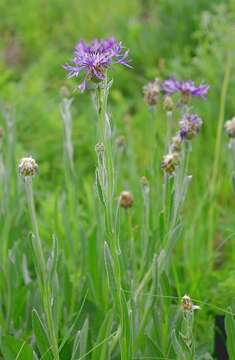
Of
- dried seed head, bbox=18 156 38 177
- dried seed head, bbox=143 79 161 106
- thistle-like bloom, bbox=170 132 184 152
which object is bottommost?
dried seed head, bbox=18 156 38 177

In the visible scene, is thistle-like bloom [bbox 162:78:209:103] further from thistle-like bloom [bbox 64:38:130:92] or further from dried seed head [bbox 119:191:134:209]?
thistle-like bloom [bbox 64:38:130:92]

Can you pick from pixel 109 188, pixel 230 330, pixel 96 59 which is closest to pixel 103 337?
pixel 230 330

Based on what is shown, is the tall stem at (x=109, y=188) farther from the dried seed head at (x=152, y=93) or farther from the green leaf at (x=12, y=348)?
the dried seed head at (x=152, y=93)

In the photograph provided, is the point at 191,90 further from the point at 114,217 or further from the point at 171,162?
the point at 114,217

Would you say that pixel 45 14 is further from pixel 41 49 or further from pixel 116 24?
pixel 116 24

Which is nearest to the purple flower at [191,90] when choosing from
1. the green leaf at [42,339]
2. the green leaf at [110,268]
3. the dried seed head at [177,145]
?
the dried seed head at [177,145]

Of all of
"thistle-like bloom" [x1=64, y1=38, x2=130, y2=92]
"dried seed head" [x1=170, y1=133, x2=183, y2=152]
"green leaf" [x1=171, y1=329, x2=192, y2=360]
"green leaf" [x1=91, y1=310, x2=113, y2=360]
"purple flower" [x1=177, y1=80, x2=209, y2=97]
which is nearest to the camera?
"thistle-like bloom" [x1=64, y1=38, x2=130, y2=92]

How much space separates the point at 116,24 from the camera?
399 cm

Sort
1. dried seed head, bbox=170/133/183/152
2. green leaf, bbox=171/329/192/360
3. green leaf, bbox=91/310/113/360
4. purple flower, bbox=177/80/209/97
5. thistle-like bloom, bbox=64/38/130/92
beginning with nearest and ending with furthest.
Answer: thistle-like bloom, bbox=64/38/130/92 < green leaf, bbox=171/329/192/360 < green leaf, bbox=91/310/113/360 < dried seed head, bbox=170/133/183/152 < purple flower, bbox=177/80/209/97

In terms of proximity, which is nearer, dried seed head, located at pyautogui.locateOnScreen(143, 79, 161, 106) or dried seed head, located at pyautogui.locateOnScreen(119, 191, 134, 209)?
dried seed head, located at pyautogui.locateOnScreen(119, 191, 134, 209)

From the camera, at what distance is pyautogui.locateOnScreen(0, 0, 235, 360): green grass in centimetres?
140

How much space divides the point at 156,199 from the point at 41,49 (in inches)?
100

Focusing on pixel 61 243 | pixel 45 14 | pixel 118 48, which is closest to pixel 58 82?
pixel 45 14

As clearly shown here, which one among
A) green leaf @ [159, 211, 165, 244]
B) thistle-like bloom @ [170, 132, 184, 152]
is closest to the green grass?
green leaf @ [159, 211, 165, 244]
